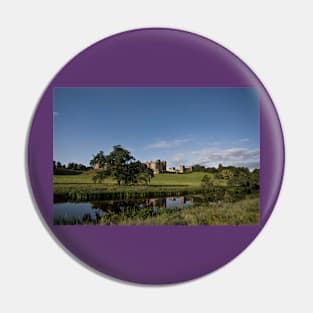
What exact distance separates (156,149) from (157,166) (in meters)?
0.07

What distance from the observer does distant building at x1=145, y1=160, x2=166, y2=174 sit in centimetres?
413

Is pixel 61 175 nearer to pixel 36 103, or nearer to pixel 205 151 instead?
pixel 36 103

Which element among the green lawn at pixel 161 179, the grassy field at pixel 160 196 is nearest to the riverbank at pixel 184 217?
the grassy field at pixel 160 196

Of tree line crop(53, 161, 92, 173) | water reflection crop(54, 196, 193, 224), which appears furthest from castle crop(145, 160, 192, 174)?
tree line crop(53, 161, 92, 173)

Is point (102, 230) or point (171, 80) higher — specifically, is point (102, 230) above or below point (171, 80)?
below

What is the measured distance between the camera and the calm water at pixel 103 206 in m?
4.13

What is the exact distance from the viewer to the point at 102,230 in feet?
13.5

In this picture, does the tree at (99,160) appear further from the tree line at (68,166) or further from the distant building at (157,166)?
the distant building at (157,166)

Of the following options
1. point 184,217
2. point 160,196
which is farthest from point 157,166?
point 184,217

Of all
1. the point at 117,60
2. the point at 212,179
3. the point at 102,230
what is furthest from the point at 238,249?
the point at 117,60

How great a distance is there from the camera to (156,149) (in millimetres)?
4129

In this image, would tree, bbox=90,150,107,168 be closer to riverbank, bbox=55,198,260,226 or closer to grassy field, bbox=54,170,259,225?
grassy field, bbox=54,170,259,225

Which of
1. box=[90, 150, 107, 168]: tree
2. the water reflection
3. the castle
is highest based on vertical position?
box=[90, 150, 107, 168]: tree

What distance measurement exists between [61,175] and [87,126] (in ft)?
0.76
